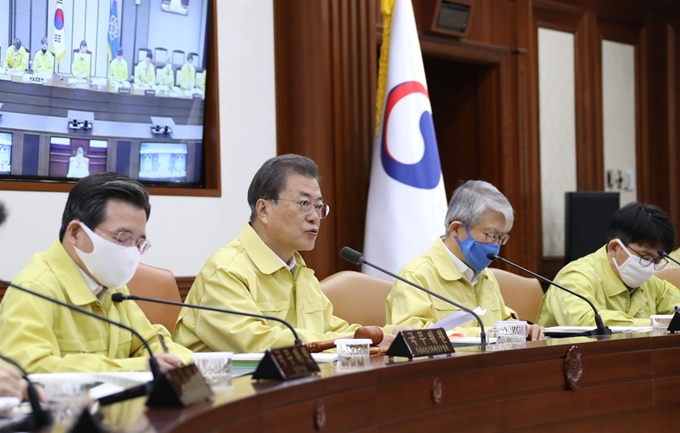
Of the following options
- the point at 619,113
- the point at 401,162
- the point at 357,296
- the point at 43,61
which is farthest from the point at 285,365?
the point at 619,113

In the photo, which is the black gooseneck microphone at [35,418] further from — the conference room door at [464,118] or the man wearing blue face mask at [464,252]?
the conference room door at [464,118]

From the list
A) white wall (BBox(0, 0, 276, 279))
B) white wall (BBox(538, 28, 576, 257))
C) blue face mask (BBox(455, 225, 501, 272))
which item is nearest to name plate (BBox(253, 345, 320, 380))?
blue face mask (BBox(455, 225, 501, 272))

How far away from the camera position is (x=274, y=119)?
490 centimetres

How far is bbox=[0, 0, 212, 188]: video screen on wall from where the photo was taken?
3.91 metres

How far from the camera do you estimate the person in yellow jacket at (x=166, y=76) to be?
4434 millimetres

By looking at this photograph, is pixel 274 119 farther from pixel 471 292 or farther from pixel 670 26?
pixel 670 26

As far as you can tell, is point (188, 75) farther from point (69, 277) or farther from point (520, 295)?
point (69, 277)

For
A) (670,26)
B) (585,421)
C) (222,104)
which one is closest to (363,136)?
(222,104)

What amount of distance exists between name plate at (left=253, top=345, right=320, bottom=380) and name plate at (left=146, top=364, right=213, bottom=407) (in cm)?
31

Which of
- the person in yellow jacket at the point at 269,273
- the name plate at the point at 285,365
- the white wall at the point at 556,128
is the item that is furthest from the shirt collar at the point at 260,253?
the white wall at the point at 556,128

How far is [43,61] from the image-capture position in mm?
3984

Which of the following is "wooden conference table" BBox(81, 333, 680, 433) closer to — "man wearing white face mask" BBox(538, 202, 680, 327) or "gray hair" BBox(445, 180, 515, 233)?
"gray hair" BBox(445, 180, 515, 233)

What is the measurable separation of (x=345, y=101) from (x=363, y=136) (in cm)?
21

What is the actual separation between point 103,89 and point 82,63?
0.14 m
